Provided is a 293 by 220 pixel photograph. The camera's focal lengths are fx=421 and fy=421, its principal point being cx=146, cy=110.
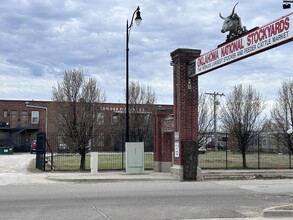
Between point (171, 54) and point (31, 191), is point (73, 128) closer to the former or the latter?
point (171, 54)

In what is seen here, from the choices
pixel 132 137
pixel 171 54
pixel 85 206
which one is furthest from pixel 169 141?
pixel 132 137

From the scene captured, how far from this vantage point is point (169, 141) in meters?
24.9

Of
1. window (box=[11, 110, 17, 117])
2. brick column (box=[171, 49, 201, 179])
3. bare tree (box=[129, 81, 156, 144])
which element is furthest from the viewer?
window (box=[11, 110, 17, 117])

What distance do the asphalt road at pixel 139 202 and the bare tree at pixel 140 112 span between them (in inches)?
1068

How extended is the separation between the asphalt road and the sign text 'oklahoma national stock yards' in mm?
5370

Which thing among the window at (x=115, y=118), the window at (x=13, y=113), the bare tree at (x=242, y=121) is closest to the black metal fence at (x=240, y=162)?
the bare tree at (x=242, y=121)

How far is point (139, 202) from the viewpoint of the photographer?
1280 cm

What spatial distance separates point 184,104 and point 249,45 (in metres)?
5.92

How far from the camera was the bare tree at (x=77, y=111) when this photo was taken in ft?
84.1

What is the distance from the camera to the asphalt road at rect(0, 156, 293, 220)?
35.2ft

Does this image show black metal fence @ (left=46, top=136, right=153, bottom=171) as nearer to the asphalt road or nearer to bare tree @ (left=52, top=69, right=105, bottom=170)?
bare tree @ (left=52, top=69, right=105, bottom=170)

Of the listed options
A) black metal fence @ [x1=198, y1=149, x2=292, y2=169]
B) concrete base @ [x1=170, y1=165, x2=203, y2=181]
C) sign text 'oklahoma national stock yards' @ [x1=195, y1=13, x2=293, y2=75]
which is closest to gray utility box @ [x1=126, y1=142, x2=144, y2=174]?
concrete base @ [x1=170, y1=165, x2=203, y2=181]

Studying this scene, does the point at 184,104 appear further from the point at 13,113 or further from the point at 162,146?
the point at 13,113

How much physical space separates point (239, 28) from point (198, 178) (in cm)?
785
